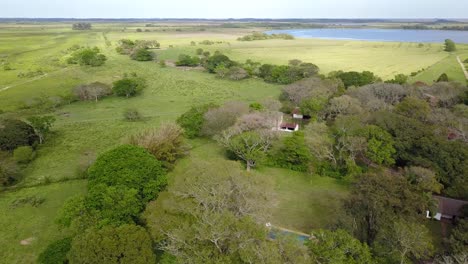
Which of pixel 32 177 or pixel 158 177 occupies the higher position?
pixel 158 177

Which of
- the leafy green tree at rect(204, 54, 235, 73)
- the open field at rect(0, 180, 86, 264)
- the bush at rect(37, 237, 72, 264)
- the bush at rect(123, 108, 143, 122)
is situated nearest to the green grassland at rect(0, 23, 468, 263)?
the open field at rect(0, 180, 86, 264)

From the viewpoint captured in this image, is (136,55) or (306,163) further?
(136,55)

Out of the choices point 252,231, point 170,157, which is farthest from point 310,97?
point 252,231

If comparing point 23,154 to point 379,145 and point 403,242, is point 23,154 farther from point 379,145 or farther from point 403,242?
point 379,145

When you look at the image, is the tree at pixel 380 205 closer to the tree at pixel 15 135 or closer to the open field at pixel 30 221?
the open field at pixel 30 221

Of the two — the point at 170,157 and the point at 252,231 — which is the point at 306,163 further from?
the point at 252,231

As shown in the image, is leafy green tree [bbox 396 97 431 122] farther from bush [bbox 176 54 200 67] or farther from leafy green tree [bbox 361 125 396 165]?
bush [bbox 176 54 200 67]

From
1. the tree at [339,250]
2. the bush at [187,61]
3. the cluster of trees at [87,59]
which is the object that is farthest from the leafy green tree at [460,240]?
the cluster of trees at [87,59]
